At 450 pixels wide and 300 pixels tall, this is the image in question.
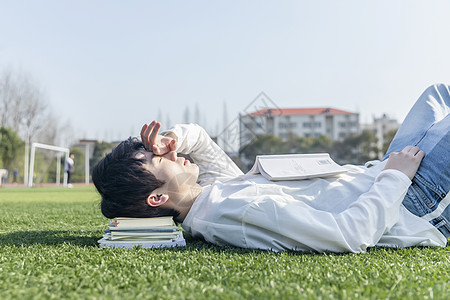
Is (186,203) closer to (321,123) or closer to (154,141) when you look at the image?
(154,141)

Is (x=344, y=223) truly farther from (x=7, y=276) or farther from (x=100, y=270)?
(x=7, y=276)

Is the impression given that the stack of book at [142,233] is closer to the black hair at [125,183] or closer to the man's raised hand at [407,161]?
the black hair at [125,183]

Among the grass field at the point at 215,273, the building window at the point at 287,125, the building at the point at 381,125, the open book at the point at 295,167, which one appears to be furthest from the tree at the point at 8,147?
the building at the point at 381,125

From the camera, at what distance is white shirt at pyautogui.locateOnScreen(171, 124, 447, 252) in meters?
1.66

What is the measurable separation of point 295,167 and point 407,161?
0.57 m

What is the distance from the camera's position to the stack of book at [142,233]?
1.98 meters

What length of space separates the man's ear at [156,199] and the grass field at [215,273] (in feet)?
0.80

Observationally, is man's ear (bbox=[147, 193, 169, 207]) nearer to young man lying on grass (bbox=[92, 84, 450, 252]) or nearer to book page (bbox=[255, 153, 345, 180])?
young man lying on grass (bbox=[92, 84, 450, 252])

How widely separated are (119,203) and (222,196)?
54cm

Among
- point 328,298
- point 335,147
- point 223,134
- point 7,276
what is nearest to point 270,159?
point 328,298

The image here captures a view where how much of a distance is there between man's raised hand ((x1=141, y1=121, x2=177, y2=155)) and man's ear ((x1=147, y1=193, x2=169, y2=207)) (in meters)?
0.23

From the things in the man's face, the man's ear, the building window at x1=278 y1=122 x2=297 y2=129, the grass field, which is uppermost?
the man's face

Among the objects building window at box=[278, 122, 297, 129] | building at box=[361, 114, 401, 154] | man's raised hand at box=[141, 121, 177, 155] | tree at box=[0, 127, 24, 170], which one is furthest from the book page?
building at box=[361, 114, 401, 154]

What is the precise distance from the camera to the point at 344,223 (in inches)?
64.7
